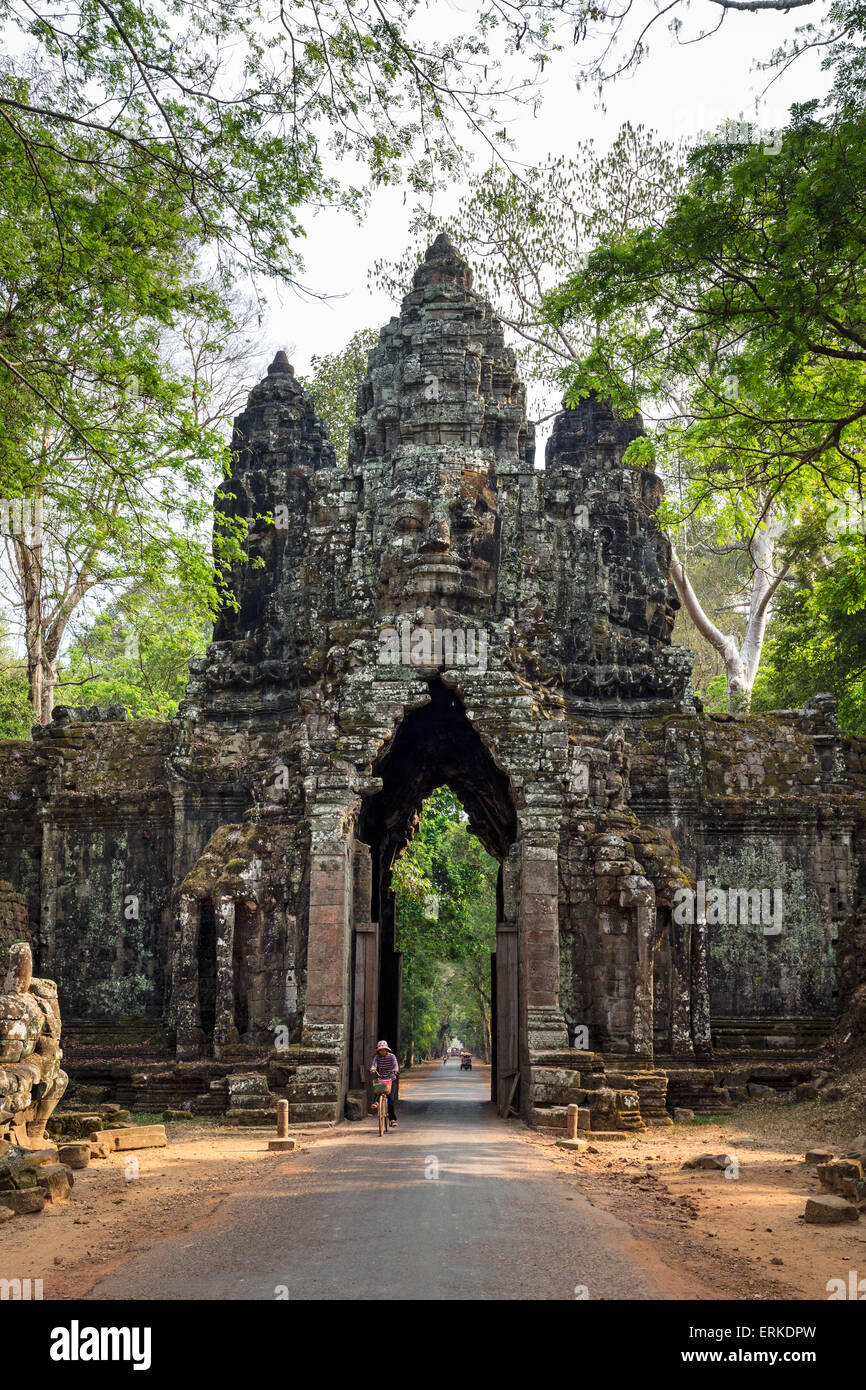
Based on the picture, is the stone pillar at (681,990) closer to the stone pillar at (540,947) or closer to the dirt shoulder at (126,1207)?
the stone pillar at (540,947)

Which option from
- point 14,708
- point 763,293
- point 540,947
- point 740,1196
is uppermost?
point 763,293

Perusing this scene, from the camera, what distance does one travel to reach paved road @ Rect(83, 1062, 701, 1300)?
6.45 metres

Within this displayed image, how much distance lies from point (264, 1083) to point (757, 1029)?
7.75m

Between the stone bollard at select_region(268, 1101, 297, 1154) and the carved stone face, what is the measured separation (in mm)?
6932

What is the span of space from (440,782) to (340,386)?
16.8 metres

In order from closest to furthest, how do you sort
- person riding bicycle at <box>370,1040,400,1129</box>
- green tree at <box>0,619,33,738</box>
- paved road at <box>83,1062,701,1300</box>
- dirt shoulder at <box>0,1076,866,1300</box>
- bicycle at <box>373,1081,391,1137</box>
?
paved road at <box>83,1062,701,1300</box> < dirt shoulder at <box>0,1076,866,1300</box> < bicycle at <box>373,1081,391,1137</box> < person riding bicycle at <box>370,1040,400,1129</box> < green tree at <box>0,619,33,738</box>

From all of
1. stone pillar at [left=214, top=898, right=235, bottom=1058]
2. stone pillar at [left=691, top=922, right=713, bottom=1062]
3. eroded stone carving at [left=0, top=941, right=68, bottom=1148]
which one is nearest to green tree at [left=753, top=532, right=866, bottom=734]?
stone pillar at [left=691, top=922, right=713, bottom=1062]

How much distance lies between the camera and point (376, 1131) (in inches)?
531

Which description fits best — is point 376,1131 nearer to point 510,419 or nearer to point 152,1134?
point 152,1134

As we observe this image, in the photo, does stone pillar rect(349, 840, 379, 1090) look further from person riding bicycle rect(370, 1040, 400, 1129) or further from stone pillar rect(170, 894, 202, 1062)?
stone pillar rect(170, 894, 202, 1062)

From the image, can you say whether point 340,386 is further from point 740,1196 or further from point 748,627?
point 740,1196

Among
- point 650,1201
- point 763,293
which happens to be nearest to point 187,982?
point 650,1201

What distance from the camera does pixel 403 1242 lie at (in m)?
7.46

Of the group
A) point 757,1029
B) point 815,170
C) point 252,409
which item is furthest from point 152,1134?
point 252,409
